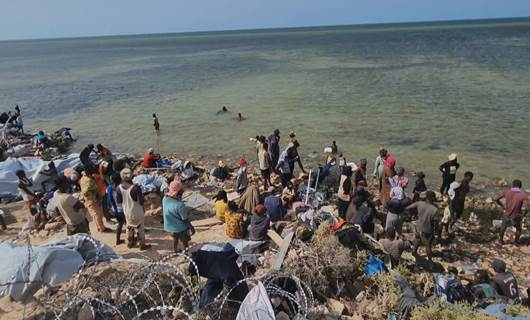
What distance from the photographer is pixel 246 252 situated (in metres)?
7.82

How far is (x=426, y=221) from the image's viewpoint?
25.7 feet

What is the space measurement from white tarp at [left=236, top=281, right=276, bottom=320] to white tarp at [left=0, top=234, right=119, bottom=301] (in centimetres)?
230

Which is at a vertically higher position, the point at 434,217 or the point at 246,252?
the point at 434,217

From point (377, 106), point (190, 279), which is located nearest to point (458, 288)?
point (190, 279)

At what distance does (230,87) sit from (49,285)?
3059cm

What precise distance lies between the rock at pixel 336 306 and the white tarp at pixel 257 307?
1.52 meters

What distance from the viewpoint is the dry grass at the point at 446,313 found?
5409 mm

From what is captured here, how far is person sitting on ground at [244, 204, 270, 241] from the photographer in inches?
317

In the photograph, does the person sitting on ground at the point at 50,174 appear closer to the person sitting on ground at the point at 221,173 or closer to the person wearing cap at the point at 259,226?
the person sitting on ground at the point at 221,173

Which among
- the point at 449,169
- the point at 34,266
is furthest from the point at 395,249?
the point at 34,266

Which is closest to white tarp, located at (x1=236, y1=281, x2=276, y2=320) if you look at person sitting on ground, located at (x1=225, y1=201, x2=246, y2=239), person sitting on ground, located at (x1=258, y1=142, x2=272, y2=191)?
person sitting on ground, located at (x1=225, y1=201, x2=246, y2=239)

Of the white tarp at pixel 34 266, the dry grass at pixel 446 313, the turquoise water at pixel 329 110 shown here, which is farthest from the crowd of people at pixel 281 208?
the turquoise water at pixel 329 110

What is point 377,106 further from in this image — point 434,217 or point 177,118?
point 434,217

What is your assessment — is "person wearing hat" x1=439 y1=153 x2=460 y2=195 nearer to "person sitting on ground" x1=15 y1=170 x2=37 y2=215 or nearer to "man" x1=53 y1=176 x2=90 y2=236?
"man" x1=53 y1=176 x2=90 y2=236
